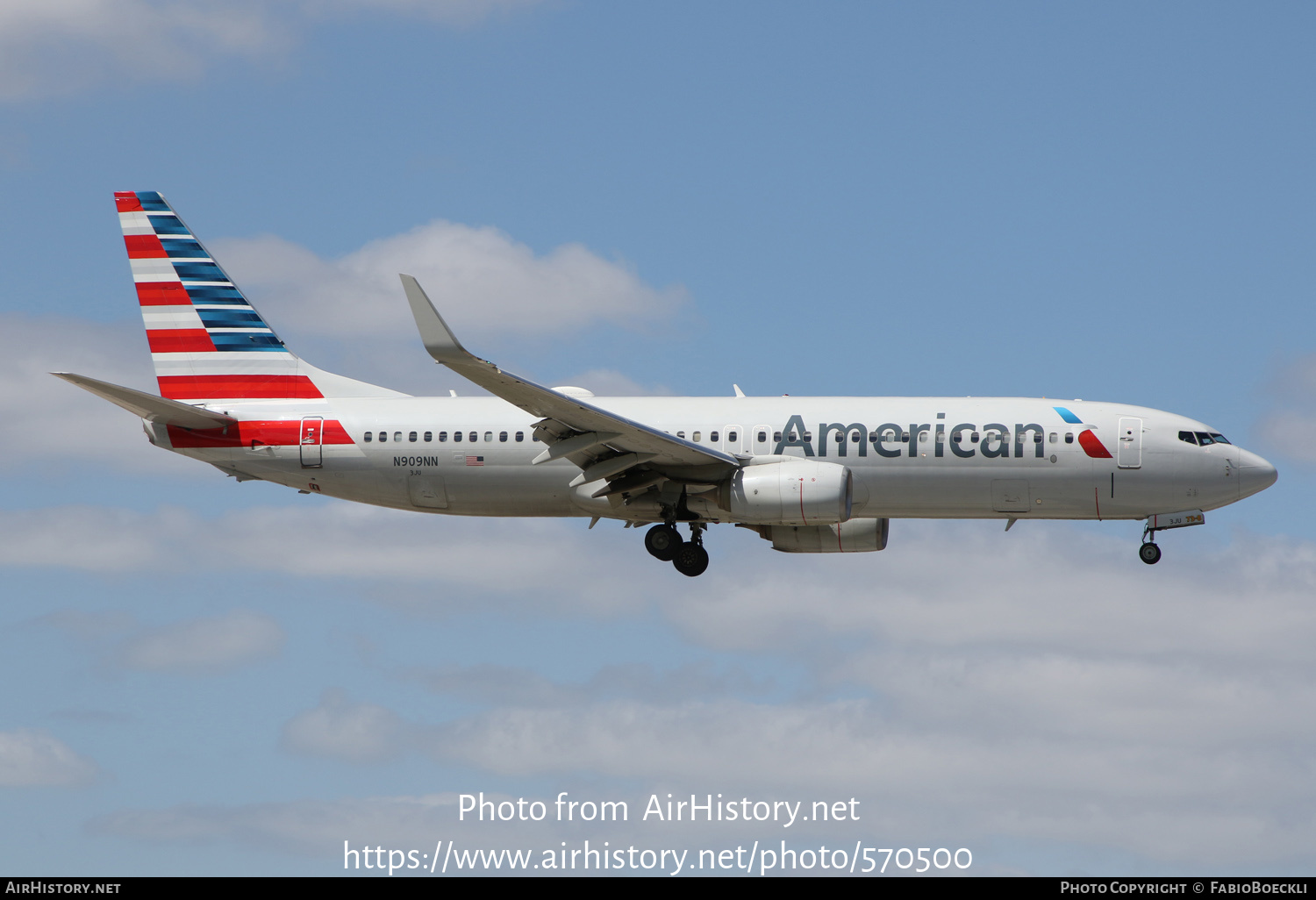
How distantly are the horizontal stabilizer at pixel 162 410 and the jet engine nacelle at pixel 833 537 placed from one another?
14409 mm

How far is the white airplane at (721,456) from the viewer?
111ft

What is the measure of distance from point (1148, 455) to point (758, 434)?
363 inches

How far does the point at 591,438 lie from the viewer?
3312cm

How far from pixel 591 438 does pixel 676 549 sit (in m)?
4.38

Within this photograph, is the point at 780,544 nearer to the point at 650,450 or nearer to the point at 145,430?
the point at 650,450

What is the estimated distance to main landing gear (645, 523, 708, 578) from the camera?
3581 centimetres

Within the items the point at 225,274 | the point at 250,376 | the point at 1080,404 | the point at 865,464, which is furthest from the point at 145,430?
the point at 1080,404

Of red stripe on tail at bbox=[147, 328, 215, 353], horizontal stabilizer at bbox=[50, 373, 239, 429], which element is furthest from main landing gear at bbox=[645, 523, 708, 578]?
red stripe on tail at bbox=[147, 328, 215, 353]

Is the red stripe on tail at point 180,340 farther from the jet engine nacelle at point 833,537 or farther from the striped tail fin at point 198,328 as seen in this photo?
the jet engine nacelle at point 833,537

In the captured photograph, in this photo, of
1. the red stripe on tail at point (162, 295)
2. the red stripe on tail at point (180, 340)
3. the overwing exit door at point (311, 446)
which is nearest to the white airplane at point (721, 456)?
the overwing exit door at point (311, 446)

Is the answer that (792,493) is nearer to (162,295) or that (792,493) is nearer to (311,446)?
(311,446)

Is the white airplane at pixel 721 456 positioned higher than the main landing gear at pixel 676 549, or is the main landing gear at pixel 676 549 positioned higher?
the white airplane at pixel 721 456

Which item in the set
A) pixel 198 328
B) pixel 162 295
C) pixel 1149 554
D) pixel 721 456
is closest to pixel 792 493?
pixel 721 456

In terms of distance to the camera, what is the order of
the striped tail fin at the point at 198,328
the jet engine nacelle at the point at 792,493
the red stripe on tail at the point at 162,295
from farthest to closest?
the red stripe on tail at the point at 162,295 → the striped tail fin at the point at 198,328 → the jet engine nacelle at the point at 792,493
